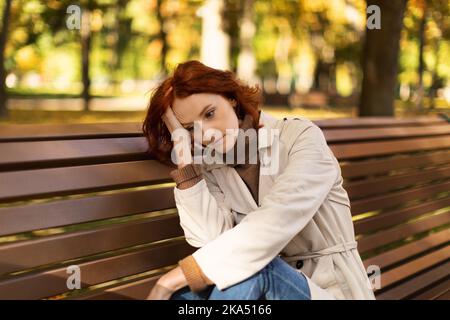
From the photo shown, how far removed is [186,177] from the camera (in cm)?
251

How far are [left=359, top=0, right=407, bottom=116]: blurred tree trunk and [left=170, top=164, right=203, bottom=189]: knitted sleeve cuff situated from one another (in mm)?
5026

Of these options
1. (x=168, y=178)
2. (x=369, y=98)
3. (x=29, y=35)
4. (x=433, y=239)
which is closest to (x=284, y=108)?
(x=29, y=35)

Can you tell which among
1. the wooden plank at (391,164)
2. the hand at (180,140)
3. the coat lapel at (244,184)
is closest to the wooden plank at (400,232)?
the wooden plank at (391,164)

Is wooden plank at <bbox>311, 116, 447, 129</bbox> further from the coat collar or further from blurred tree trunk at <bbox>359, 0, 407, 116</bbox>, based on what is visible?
blurred tree trunk at <bbox>359, 0, 407, 116</bbox>

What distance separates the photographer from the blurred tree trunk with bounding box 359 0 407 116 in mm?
7039

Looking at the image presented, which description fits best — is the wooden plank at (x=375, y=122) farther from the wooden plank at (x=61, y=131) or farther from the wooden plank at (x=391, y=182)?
the wooden plank at (x=61, y=131)

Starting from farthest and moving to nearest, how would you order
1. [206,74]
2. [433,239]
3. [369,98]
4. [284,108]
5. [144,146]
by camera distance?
[284,108] < [369,98] < [433,239] < [144,146] < [206,74]

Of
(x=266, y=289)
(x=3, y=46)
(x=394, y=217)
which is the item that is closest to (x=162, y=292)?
(x=266, y=289)

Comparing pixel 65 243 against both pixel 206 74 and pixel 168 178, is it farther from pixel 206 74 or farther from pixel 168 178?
pixel 206 74

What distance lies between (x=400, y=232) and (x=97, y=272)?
7.98 feet

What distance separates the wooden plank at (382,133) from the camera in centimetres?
388

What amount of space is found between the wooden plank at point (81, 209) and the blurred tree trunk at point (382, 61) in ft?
16.2

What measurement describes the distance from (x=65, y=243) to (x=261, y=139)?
85 cm
